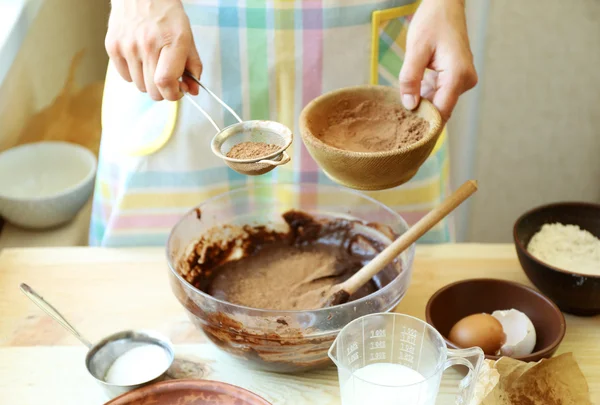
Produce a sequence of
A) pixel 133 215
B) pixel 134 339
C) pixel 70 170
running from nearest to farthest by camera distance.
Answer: pixel 134 339 < pixel 133 215 < pixel 70 170

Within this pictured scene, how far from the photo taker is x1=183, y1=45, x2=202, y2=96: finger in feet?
3.46

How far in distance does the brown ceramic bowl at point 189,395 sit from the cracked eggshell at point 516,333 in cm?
36

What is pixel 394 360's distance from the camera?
3.19 feet

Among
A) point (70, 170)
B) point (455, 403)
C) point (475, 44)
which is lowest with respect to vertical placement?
point (70, 170)

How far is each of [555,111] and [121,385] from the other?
1603mm

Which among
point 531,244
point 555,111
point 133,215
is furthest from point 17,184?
point 555,111

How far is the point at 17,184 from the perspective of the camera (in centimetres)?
187

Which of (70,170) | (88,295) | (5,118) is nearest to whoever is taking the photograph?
Answer: (88,295)

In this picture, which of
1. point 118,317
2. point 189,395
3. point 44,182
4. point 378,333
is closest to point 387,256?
point 378,333

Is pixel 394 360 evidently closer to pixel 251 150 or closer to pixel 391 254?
pixel 391 254

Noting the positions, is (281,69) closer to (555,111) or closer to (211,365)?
(211,365)

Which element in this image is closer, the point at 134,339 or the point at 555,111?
the point at 134,339

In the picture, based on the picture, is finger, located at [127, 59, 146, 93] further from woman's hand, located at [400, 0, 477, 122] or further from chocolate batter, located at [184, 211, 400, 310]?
woman's hand, located at [400, 0, 477, 122]

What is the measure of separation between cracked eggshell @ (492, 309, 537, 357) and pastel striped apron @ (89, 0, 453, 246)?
34 cm
